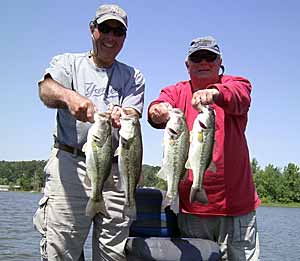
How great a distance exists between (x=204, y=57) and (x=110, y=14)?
1087mm

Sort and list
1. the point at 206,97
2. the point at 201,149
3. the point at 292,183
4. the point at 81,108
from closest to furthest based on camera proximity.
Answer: the point at 81,108, the point at 206,97, the point at 201,149, the point at 292,183

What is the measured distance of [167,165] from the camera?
4.86m

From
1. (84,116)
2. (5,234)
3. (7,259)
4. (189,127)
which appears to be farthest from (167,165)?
(5,234)

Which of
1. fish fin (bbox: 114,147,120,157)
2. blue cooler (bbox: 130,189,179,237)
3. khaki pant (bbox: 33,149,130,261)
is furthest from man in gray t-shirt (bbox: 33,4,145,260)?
blue cooler (bbox: 130,189,179,237)

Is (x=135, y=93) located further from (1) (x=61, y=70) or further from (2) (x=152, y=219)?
(2) (x=152, y=219)

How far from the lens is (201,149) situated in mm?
4820

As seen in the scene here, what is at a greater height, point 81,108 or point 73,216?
point 81,108

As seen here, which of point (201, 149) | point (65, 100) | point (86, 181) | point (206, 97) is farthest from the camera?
point (86, 181)

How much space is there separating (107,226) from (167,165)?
967mm

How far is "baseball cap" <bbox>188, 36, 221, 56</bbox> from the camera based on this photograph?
5.28 metres

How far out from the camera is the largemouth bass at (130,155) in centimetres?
472

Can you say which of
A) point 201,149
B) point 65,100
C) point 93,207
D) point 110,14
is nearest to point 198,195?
point 201,149

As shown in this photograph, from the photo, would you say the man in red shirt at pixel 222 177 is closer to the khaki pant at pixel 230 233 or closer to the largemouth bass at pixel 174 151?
the khaki pant at pixel 230 233

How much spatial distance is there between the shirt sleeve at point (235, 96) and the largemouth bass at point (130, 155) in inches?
33.2
